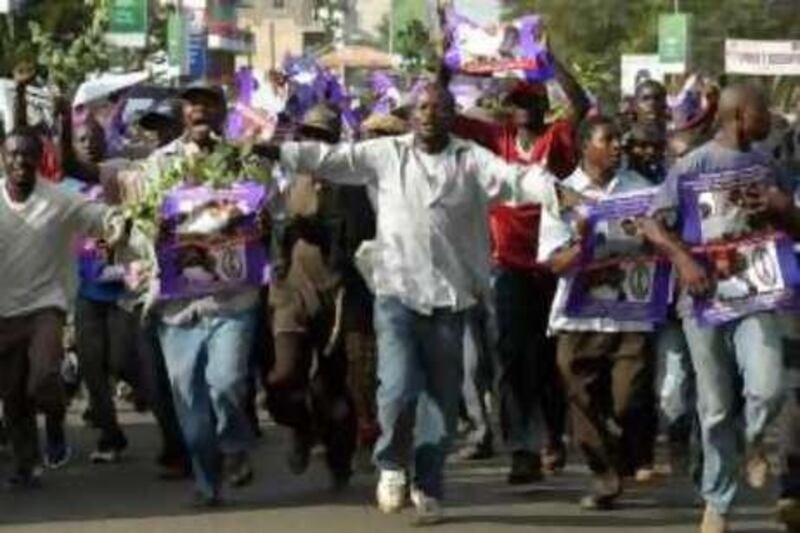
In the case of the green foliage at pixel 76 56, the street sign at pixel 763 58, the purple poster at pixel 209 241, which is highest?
the purple poster at pixel 209 241

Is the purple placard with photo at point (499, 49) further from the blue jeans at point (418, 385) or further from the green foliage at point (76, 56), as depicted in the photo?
the green foliage at point (76, 56)

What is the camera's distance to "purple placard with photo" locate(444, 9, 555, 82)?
37.5 feet

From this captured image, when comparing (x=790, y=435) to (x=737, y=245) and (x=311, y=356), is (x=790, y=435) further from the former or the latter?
(x=311, y=356)

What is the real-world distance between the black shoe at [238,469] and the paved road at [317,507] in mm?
83

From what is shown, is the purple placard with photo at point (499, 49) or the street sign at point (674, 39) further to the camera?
the street sign at point (674, 39)

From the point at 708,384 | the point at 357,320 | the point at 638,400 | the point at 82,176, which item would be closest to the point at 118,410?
the point at 82,176

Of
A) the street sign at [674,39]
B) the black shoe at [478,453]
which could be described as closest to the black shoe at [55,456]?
the black shoe at [478,453]

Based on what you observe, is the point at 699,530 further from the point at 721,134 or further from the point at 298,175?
the point at 298,175

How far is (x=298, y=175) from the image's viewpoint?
9.88 metres

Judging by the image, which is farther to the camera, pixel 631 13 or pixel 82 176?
pixel 631 13

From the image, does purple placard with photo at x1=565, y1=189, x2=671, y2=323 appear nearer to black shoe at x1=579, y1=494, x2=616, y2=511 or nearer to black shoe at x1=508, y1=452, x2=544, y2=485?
black shoe at x1=579, y1=494, x2=616, y2=511

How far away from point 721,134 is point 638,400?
1629mm

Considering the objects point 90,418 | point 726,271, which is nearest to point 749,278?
point 726,271

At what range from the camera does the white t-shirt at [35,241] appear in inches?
404
